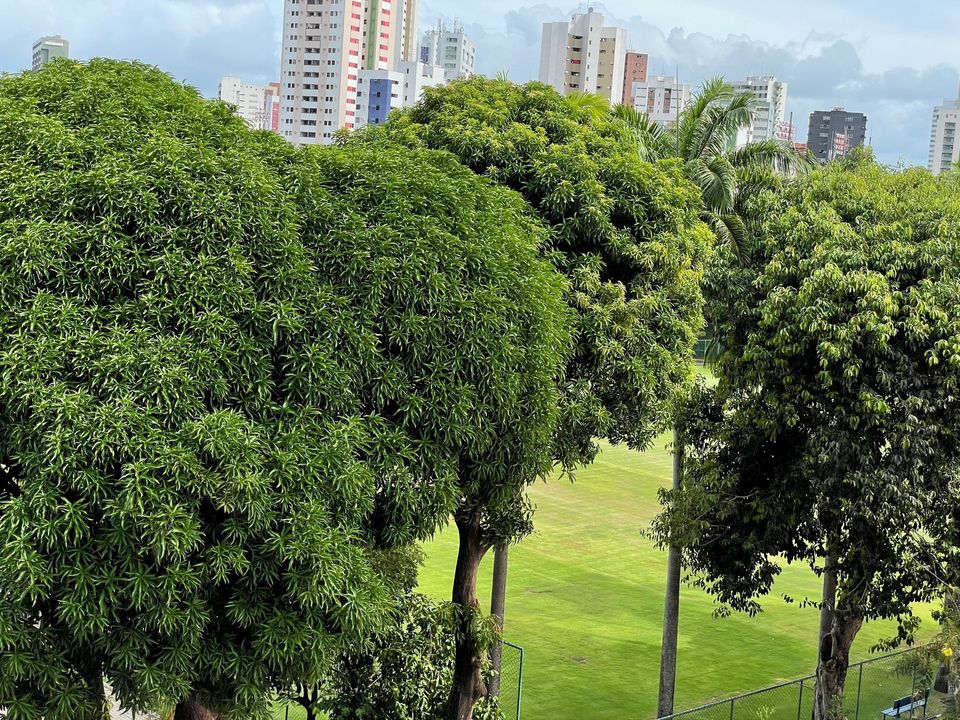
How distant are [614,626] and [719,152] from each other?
10893 mm

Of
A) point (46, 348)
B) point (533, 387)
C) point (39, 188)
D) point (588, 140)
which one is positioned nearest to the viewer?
point (46, 348)

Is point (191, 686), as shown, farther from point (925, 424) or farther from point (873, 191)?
point (873, 191)

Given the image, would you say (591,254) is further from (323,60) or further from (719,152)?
(323,60)

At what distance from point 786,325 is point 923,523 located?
3.32 meters

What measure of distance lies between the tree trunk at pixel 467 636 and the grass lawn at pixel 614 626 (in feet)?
15.0

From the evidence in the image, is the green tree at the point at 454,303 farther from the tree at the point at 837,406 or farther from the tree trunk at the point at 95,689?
the tree at the point at 837,406

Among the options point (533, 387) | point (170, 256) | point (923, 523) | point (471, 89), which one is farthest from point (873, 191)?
point (170, 256)

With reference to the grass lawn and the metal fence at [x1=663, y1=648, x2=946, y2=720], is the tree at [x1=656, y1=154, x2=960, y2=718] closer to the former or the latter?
the metal fence at [x1=663, y1=648, x2=946, y2=720]

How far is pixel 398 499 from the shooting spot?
11.6 m

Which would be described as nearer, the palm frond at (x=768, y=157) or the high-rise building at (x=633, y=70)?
the palm frond at (x=768, y=157)

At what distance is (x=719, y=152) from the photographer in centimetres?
2042

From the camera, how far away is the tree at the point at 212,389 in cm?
993

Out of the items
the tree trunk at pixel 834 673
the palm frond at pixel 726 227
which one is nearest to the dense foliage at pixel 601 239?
the palm frond at pixel 726 227

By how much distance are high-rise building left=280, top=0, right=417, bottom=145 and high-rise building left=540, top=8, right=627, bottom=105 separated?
25.8 m
